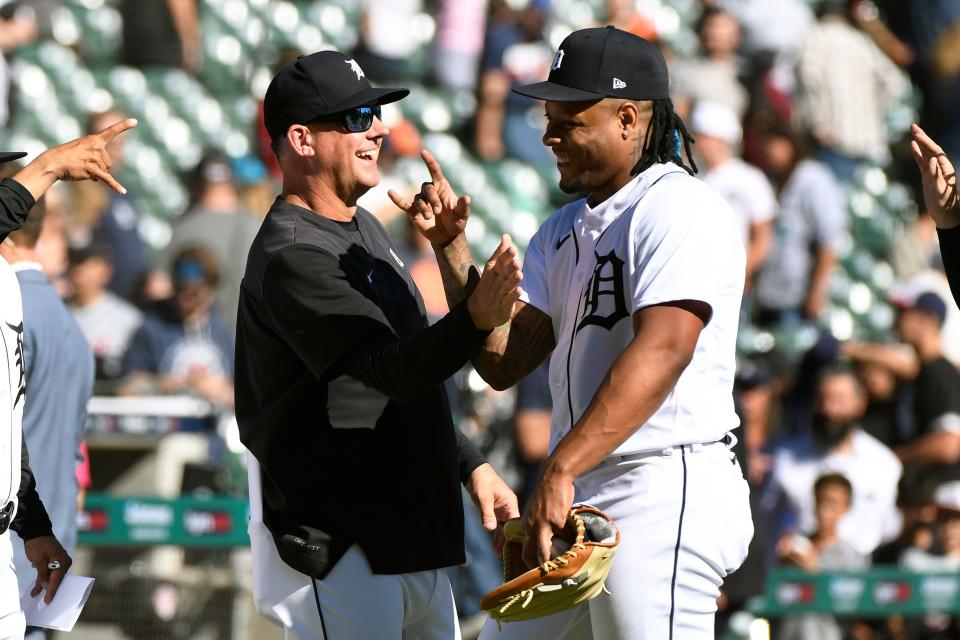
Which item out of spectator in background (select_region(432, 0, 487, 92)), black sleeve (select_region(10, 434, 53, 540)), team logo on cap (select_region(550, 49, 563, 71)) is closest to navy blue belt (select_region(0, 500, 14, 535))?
black sleeve (select_region(10, 434, 53, 540))

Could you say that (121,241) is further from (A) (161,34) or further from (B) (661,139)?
(B) (661,139)

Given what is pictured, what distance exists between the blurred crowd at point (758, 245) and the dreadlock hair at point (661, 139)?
78.5 inches

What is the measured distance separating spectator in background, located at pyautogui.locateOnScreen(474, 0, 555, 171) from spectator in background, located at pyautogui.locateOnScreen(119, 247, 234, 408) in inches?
102

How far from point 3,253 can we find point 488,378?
1.85 meters

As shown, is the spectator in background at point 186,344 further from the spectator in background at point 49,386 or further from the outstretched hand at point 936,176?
the outstretched hand at point 936,176

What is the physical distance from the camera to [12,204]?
3.14 m

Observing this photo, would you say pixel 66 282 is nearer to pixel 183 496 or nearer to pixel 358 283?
pixel 183 496

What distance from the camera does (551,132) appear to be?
3344 millimetres

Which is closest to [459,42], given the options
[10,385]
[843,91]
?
[843,91]

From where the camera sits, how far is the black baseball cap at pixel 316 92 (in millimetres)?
3375

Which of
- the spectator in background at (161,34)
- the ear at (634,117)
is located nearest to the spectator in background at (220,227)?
the spectator in background at (161,34)

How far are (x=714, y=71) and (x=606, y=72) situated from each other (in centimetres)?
654

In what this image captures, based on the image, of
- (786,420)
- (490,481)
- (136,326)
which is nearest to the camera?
(490,481)

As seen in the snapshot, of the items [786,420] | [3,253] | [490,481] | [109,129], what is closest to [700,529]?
[490,481]
